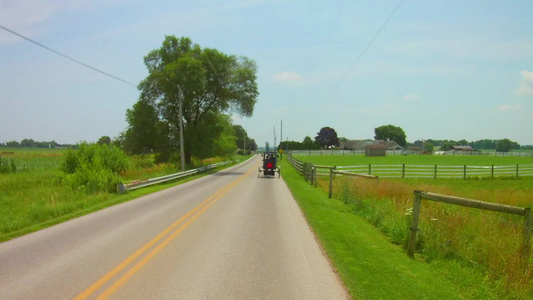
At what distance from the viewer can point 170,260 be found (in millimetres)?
6988

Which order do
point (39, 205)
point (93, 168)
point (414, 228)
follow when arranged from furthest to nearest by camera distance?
point (93, 168) < point (39, 205) < point (414, 228)

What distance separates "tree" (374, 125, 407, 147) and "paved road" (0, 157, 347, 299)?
595 feet

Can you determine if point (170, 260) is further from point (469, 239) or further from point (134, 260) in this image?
point (469, 239)

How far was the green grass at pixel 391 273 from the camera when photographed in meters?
5.50

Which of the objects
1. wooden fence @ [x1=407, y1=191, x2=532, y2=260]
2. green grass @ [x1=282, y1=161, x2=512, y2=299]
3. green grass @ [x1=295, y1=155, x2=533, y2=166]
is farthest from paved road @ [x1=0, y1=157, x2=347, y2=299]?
green grass @ [x1=295, y1=155, x2=533, y2=166]

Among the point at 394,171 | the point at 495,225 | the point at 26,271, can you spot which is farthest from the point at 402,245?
the point at 394,171

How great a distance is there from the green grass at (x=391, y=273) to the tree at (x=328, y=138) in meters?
152

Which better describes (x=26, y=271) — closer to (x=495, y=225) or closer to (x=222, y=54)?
(x=495, y=225)

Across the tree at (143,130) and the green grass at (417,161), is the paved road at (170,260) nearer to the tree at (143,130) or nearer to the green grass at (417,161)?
the tree at (143,130)

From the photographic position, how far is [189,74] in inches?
1650

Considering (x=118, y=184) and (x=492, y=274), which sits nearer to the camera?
(x=492, y=274)

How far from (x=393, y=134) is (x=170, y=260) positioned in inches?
7365

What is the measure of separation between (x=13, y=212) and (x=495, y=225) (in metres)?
15.1

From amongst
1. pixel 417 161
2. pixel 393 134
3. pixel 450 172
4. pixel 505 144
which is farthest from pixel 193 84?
pixel 505 144
